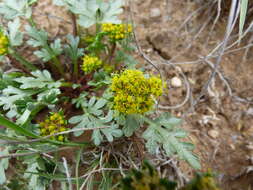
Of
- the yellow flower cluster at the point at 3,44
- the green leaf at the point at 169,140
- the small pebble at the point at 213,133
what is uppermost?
the yellow flower cluster at the point at 3,44

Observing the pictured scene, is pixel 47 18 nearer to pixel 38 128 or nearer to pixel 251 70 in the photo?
pixel 38 128

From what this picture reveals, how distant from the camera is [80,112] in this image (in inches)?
86.3

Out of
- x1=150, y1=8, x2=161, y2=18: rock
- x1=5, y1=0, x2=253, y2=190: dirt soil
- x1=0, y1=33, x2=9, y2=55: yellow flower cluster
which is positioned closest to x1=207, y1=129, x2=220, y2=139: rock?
x1=5, y1=0, x2=253, y2=190: dirt soil

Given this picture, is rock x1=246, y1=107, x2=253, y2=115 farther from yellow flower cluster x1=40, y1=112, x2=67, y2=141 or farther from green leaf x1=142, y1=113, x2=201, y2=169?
yellow flower cluster x1=40, y1=112, x2=67, y2=141

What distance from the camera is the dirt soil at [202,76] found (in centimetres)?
210

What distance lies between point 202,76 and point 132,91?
122cm

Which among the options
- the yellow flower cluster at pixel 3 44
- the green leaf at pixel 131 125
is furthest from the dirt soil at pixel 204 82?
the yellow flower cluster at pixel 3 44

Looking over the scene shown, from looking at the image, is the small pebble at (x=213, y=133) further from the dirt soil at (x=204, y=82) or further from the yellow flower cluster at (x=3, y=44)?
the yellow flower cluster at (x=3, y=44)

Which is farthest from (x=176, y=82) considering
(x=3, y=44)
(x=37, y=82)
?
(x=3, y=44)

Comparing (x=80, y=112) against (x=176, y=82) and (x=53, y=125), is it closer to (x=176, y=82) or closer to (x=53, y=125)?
(x=53, y=125)

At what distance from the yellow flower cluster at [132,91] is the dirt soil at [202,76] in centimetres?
80

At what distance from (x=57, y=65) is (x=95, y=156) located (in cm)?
86

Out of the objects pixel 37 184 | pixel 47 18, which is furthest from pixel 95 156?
pixel 47 18

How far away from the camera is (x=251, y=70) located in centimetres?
236
